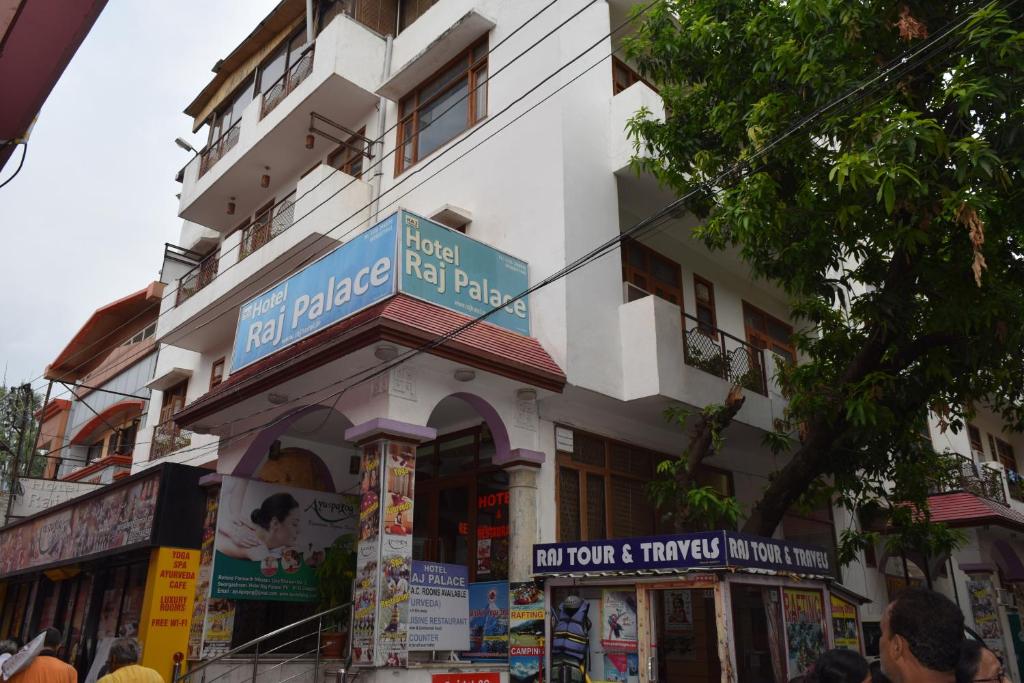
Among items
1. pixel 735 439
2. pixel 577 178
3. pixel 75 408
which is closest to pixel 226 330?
pixel 577 178

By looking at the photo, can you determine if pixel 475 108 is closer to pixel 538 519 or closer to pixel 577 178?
pixel 577 178

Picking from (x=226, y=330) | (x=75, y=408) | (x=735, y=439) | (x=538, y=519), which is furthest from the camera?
(x=75, y=408)

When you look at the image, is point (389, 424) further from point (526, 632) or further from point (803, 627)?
point (803, 627)

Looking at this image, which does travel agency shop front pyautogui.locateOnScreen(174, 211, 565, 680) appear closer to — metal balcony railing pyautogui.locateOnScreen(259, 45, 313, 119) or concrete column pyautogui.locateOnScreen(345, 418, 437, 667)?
concrete column pyautogui.locateOnScreen(345, 418, 437, 667)

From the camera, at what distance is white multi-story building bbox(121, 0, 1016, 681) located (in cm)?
979

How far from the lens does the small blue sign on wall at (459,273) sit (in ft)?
35.0

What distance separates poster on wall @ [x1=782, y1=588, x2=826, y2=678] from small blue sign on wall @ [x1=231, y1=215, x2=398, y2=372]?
6070mm

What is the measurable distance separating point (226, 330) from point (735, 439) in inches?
485

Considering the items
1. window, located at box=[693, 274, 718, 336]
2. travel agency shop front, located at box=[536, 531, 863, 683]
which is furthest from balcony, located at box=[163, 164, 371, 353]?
travel agency shop front, located at box=[536, 531, 863, 683]

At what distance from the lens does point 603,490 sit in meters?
12.6

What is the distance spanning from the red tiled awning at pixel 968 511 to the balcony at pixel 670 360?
7.02m

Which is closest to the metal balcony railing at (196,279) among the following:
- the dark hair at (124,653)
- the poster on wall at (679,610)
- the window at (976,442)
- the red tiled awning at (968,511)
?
the poster on wall at (679,610)

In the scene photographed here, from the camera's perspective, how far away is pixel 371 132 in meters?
17.3

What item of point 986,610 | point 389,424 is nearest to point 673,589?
point 389,424
